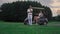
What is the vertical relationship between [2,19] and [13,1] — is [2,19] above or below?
below

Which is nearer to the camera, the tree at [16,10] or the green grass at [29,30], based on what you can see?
the green grass at [29,30]

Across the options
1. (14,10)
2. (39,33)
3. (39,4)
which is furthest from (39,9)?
(39,33)

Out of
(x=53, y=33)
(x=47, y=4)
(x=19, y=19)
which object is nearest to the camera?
(x=53, y=33)

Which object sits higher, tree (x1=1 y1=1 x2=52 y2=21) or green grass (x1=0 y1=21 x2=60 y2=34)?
tree (x1=1 y1=1 x2=52 y2=21)

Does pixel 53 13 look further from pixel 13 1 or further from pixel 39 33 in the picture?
pixel 39 33

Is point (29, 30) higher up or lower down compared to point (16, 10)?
lower down

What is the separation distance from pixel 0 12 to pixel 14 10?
1599mm

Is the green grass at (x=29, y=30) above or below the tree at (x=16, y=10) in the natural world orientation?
below

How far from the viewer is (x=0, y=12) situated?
2659cm

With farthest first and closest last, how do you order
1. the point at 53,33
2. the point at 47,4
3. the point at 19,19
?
the point at 47,4
the point at 19,19
the point at 53,33

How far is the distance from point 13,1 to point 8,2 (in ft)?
1.86

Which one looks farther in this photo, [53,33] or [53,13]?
[53,13]

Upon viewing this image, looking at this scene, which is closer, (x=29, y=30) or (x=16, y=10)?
(x=29, y=30)

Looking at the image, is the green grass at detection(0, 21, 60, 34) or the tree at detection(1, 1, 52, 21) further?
the tree at detection(1, 1, 52, 21)
